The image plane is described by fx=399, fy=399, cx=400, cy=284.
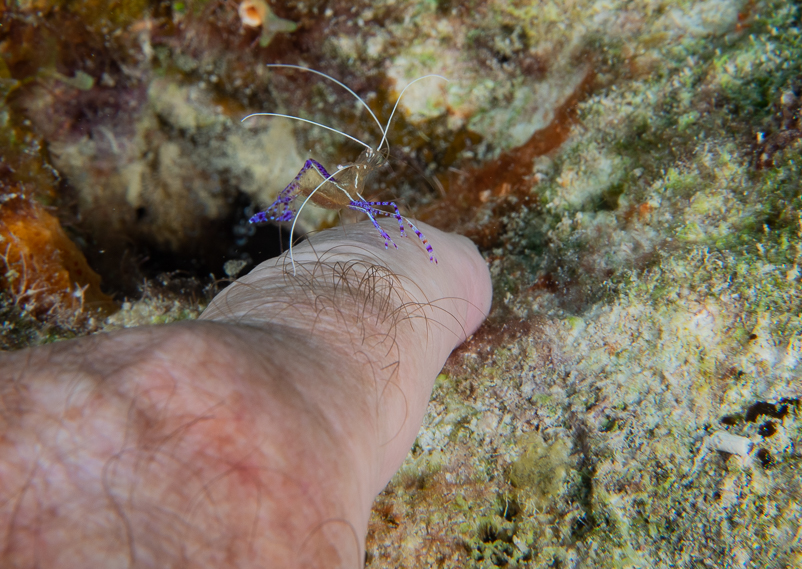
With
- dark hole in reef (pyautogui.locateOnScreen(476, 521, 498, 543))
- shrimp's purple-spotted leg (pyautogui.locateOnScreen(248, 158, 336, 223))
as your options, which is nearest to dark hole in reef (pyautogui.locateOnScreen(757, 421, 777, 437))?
dark hole in reef (pyautogui.locateOnScreen(476, 521, 498, 543))

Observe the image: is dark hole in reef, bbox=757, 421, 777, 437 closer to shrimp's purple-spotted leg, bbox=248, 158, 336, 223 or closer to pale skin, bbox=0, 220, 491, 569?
pale skin, bbox=0, 220, 491, 569

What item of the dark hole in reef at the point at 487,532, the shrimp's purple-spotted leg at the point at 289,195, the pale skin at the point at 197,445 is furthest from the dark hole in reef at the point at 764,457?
Result: the shrimp's purple-spotted leg at the point at 289,195

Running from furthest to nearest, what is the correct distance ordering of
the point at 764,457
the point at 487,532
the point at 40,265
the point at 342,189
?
the point at 40,265, the point at 342,189, the point at 487,532, the point at 764,457

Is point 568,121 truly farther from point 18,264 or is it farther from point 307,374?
point 18,264

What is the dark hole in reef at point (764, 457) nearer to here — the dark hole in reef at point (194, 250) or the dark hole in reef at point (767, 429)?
the dark hole in reef at point (767, 429)

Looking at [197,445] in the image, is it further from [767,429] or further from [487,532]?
[767,429]

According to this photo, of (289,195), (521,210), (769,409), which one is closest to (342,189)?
(289,195)

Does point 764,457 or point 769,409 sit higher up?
point 769,409
